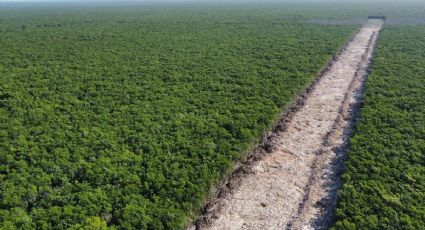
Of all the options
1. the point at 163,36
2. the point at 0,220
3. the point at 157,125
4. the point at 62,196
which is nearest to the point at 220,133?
the point at 157,125

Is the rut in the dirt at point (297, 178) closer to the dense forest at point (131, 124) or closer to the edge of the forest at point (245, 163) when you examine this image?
→ the edge of the forest at point (245, 163)

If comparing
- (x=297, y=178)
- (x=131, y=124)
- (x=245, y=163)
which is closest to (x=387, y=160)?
(x=297, y=178)

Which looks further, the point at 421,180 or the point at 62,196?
the point at 421,180

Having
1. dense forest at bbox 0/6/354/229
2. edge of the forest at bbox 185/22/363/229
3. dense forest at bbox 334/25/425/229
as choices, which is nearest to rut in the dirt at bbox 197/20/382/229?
edge of the forest at bbox 185/22/363/229

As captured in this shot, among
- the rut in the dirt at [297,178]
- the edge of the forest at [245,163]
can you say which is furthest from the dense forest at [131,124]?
the rut in the dirt at [297,178]

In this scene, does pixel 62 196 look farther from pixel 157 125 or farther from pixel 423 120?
pixel 423 120

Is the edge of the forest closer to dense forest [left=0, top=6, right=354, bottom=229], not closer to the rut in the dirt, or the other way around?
the rut in the dirt

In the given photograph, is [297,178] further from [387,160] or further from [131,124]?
[131,124]
